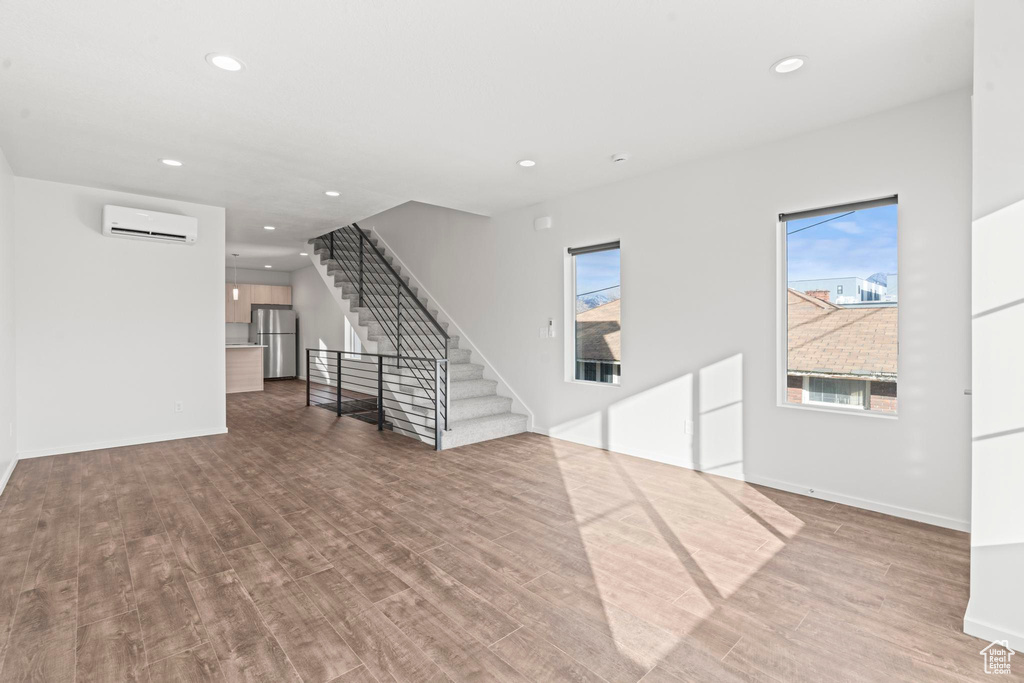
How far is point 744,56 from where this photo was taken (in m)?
2.49

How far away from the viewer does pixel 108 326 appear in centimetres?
485

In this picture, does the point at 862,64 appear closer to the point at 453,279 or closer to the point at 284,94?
the point at 284,94

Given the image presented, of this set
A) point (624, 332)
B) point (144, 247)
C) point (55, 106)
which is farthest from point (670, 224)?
point (144, 247)

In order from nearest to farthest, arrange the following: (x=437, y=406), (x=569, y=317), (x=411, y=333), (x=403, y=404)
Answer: (x=437, y=406) < (x=569, y=317) < (x=403, y=404) < (x=411, y=333)

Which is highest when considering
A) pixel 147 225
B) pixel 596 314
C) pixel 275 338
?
pixel 147 225

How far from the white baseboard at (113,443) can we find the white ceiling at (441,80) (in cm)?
253

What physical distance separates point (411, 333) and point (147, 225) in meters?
3.05

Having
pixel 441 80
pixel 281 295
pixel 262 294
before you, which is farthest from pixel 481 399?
pixel 281 295

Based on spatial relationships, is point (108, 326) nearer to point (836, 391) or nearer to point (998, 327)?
point (836, 391)

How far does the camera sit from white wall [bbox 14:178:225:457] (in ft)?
14.7

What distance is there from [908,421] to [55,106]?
18.5 ft

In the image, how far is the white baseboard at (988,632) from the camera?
1.81 m

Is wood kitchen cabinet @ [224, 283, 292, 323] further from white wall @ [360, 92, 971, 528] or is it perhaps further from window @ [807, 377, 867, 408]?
window @ [807, 377, 867, 408]

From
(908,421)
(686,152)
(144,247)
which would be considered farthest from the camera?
(144,247)
